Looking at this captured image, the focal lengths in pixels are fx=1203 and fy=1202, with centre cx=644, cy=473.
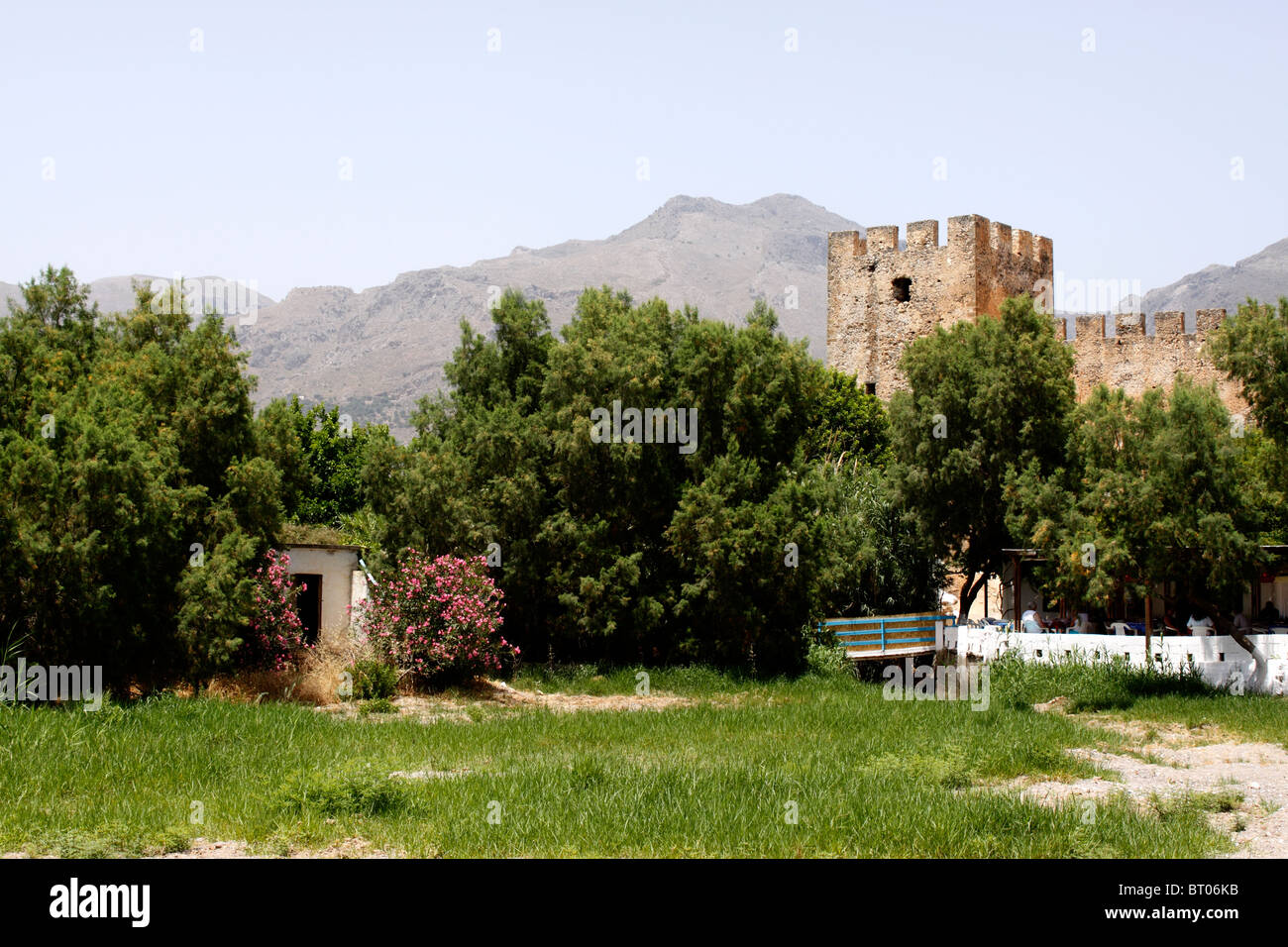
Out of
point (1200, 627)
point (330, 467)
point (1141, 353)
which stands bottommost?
point (1200, 627)

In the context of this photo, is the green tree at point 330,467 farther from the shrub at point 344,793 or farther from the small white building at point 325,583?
the shrub at point 344,793

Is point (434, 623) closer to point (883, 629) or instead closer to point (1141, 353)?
point (883, 629)

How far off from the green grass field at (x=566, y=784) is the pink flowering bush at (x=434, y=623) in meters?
3.60

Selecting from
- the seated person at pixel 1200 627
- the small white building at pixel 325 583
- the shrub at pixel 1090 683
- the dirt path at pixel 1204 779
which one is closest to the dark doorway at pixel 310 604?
the small white building at pixel 325 583

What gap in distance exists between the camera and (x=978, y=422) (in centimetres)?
3012

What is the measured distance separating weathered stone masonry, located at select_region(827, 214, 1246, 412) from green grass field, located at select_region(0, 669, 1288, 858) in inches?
821

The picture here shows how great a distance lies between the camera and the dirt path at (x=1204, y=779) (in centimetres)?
1093

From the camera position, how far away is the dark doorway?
25.3m

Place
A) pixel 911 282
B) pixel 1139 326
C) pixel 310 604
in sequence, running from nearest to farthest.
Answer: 1. pixel 310 604
2. pixel 1139 326
3. pixel 911 282

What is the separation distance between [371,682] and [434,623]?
2159mm

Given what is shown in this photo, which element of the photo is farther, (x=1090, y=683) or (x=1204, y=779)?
(x=1090, y=683)

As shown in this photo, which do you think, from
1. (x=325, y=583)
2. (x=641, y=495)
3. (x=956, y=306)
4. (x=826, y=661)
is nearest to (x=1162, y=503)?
(x=826, y=661)

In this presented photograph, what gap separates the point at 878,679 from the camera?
2797cm
